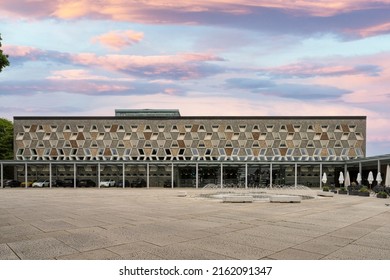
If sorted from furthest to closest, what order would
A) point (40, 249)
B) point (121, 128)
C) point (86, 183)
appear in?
point (121, 128), point (86, 183), point (40, 249)

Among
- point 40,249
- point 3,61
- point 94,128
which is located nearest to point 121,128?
point 94,128

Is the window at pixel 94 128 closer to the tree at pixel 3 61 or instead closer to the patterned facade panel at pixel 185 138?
the patterned facade panel at pixel 185 138

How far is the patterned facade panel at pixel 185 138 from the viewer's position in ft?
205

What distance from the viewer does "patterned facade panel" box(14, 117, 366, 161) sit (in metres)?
62.6

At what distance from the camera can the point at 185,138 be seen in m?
64.1

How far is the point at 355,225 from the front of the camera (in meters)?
12.4

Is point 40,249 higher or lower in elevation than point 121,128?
lower

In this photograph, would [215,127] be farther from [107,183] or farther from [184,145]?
[107,183]

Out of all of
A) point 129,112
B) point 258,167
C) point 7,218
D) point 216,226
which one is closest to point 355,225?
point 216,226

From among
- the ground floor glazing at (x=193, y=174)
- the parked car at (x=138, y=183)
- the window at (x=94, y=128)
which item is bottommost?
the parked car at (x=138, y=183)

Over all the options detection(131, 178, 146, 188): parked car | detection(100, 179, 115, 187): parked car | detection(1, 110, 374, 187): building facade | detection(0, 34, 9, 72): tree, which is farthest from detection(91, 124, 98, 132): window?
detection(0, 34, 9, 72): tree

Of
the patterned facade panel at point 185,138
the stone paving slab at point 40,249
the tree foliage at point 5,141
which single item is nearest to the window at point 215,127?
the patterned facade panel at point 185,138

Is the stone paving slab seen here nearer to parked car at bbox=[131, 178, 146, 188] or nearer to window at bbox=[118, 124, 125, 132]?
parked car at bbox=[131, 178, 146, 188]

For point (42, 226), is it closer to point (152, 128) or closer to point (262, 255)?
point (262, 255)
